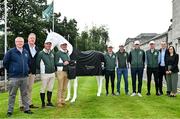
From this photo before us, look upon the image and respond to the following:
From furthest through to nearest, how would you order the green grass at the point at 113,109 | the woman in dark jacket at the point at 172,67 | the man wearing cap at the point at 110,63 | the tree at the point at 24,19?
the tree at the point at 24,19 → the man wearing cap at the point at 110,63 → the woman in dark jacket at the point at 172,67 → the green grass at the point at 113,109

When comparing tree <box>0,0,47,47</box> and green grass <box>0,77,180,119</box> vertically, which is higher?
tree <box>0,0,47,47</box>

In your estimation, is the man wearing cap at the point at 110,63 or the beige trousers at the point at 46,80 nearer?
the beige trousers at the point at 46,80

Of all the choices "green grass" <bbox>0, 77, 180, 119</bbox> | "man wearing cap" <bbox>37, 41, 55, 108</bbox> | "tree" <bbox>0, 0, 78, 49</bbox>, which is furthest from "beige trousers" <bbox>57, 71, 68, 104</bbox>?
"tree" <bbox>0, 0, 78, 49</bbox>

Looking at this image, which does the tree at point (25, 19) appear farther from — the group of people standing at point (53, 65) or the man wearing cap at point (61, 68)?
the man wearing cap at point (61, 68)

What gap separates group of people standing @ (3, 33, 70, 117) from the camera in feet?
37.4

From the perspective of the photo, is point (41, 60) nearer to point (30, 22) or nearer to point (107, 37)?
point (30, 22)

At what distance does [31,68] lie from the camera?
1250 centimetres

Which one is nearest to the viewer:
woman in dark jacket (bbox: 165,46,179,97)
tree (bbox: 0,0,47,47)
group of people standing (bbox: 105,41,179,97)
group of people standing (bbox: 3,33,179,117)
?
group of people standing (bbox: 3,33,179,117)

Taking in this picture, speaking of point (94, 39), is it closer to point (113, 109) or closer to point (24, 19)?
point (24, 19)

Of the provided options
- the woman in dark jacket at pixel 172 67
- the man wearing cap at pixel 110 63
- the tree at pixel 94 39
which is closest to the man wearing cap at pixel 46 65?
the man wearing cap at pixel 110 63

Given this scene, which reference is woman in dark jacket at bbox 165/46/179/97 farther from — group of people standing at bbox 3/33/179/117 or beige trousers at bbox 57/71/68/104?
beige trousers at bbox 57/71/68/104

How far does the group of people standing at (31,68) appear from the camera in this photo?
11.4 m

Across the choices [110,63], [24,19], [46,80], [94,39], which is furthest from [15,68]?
[94,39]

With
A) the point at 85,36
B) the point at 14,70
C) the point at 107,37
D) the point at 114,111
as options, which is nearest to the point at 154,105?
the point at 114,111
